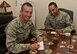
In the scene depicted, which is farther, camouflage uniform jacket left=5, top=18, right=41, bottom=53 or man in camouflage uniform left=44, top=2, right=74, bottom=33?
man in camouflage uniform left=44, top=2, right=74, bottom=33

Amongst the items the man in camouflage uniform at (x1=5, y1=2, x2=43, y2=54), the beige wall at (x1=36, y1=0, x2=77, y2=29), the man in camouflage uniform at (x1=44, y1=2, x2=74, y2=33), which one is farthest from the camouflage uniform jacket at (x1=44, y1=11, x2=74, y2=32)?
the beige wall at (x1=36, y1=0, x2=77, y2=29)

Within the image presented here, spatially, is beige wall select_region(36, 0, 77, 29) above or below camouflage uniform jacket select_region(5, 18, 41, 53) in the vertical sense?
above

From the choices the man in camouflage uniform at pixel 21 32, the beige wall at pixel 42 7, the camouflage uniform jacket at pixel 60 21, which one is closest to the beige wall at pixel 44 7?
the beige wall at pixel 42 7

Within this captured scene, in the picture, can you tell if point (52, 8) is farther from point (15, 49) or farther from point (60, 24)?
point (15, 49)

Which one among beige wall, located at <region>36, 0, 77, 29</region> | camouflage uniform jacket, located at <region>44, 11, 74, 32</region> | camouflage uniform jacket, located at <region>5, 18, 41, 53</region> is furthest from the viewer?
beige wall, located at <region>36, 0, 77, 29</region>

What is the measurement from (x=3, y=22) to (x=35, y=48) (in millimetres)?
856

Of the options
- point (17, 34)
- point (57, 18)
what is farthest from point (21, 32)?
point (57, 18)

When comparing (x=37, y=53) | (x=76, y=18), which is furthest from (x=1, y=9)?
(x=37, y=53)

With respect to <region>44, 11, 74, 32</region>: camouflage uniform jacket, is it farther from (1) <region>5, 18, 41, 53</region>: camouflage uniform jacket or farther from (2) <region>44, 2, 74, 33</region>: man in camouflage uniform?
(1) <region>5, 18, 41, 53</region>: camouflage uniform jacket

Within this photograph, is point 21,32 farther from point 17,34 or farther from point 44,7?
point 44,7

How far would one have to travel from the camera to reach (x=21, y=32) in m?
2.37

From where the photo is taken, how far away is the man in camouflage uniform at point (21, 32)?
199cm

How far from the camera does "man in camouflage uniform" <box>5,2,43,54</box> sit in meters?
1.99

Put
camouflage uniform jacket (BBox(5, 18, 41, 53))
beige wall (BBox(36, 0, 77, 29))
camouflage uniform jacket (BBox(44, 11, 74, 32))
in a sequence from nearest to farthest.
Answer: camouflage uniform jacket (BBox(5, 18, 41, 53)) < camouflage uniform jacket (BBox(44, 11, 74, 32)) < beige wall (BBox(36, 0, 77, 29))
